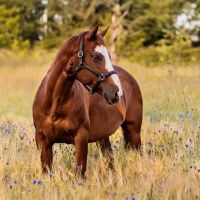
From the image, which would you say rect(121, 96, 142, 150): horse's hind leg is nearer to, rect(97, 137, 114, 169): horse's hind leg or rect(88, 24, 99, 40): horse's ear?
rect(97, 137, 114, 169): horse's hind leg

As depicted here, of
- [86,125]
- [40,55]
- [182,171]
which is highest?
[86,125]

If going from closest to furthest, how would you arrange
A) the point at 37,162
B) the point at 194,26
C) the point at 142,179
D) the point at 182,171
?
the point at 142,179, the point at 182,171, the point at 37,162, the point at 194,26

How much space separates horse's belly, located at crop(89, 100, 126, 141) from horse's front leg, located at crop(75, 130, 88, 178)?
39 cm

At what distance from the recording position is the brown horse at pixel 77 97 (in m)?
4.02

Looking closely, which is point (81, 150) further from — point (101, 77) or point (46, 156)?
point (101, 77)

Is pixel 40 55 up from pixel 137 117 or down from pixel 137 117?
down

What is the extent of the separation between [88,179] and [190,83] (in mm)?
6750

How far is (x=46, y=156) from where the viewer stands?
4.57 meters

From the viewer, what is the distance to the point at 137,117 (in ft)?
19.2

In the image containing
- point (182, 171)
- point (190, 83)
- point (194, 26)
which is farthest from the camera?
point (194, 26)

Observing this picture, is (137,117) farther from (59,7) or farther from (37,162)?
(59,7)

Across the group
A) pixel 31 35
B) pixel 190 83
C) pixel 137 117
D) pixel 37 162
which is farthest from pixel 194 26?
pixel 37 162

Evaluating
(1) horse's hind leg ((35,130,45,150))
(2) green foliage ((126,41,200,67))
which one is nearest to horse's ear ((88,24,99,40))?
(1) horse's hind leg ((35,130,45,150))

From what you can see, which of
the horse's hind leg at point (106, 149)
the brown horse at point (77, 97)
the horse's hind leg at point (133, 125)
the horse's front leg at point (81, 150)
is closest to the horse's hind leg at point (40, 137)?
the brown horse at point (77, 97)
